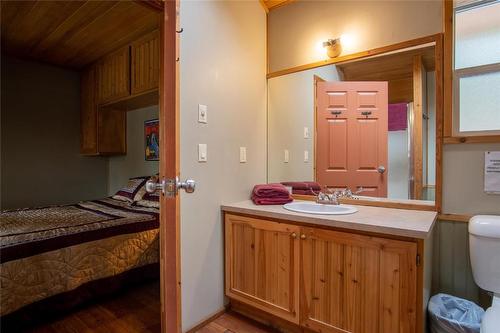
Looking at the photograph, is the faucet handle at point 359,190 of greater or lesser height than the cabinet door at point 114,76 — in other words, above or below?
below

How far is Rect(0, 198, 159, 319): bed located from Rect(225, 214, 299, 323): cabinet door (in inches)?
35.0

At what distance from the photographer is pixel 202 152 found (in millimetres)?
1749

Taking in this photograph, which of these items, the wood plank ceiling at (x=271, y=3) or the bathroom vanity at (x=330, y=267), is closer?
the bathroom vanity at (x=330, y=267)

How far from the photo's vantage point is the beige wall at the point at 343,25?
1.71 m

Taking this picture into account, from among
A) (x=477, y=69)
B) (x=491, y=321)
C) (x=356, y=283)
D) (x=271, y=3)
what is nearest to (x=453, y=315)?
(x=491, y=321)

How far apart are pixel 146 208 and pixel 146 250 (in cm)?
55

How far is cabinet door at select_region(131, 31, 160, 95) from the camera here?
2771 millimetres

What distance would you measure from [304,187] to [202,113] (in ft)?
3.32

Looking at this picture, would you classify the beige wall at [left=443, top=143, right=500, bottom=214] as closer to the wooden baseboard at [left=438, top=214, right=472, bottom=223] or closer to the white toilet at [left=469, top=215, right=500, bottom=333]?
the wooden baseboard at [left=438, top=214, right=472, bottom=223]

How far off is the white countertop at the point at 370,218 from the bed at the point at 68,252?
3.14 ft

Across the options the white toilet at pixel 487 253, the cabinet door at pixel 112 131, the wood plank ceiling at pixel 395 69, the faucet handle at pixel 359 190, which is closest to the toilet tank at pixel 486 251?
the white toilet at pixel 487 253

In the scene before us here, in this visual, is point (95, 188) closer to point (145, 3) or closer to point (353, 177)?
point (145, 3)

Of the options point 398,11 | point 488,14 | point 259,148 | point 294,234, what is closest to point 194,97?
point 259,148

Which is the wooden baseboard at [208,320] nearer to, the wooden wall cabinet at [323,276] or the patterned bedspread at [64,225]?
the wooden wall cabinet at [323,276]
